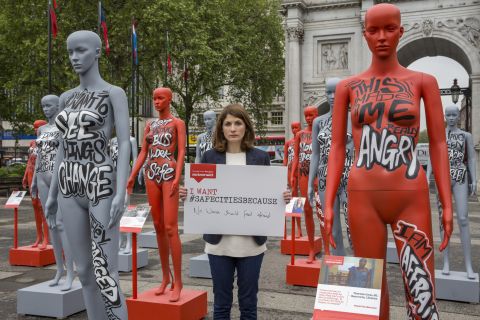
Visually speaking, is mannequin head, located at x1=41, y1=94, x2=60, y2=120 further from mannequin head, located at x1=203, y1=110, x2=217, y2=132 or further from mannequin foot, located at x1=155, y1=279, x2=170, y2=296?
mannequin foot, located at x1=155, y1=279, x2=170, y2=296

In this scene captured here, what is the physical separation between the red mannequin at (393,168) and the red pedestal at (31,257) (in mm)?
6119

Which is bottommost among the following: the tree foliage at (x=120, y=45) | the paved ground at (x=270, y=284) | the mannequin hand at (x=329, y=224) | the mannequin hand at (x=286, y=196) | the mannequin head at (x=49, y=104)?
the paved ground at (x=270, y=284)

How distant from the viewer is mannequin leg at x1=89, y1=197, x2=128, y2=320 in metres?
3.83

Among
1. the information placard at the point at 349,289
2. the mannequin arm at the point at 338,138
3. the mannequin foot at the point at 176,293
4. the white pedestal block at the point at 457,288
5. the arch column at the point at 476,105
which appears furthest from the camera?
the arch column at the point at 476,105

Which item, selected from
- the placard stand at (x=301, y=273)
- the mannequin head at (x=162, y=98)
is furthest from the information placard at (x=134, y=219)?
the placard stand at (x=301, y=273)

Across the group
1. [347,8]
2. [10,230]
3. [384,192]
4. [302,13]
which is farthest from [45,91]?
[384,192]

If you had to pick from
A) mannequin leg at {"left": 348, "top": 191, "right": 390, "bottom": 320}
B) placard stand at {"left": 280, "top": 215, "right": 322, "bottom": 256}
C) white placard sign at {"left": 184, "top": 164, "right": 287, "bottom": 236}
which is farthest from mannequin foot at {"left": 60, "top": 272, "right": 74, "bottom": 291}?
placard stand at {"left": 280, "top": 215, "right": 322, "bottom": 256}

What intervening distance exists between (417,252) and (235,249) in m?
1.26

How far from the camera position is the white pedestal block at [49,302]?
5.36 meters

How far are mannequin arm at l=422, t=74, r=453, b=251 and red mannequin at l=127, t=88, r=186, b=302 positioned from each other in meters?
2.88

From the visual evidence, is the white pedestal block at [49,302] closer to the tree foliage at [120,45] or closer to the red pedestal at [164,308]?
the red pedestal at [164,308]

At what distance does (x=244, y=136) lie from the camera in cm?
377

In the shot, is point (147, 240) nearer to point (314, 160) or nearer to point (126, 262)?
point (126, 262)

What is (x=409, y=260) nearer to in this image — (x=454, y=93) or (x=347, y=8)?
(x=454, y=93)
